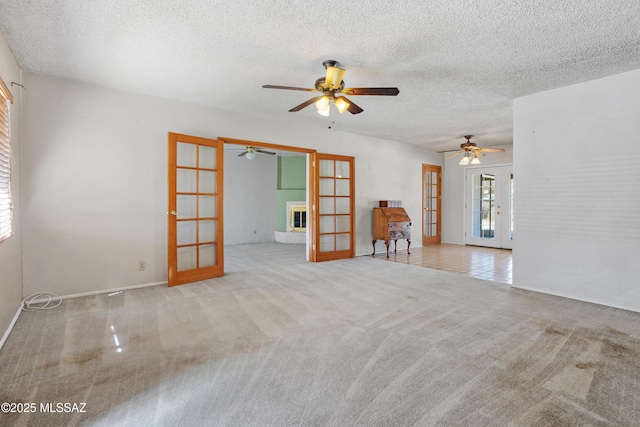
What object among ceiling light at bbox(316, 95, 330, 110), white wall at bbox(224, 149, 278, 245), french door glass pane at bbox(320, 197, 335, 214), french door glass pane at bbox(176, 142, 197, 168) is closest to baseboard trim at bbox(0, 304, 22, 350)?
french door glass pane at bbox(176, 142, 197, 168)

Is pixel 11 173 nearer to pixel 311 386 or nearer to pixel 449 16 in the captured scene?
pixel 311 386

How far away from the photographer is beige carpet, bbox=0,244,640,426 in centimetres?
165

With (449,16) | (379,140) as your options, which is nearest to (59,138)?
(449,16)

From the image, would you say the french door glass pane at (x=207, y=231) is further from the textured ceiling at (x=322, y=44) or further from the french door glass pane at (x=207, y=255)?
the textured ceiling at (x=322, y=44)

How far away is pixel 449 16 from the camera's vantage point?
7.69 ft

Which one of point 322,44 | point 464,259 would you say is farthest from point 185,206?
point 464,259

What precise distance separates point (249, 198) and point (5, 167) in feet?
18.9

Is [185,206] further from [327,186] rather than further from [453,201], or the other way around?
[453,201]

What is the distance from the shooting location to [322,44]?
2770mm

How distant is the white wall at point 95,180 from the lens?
11.3 feet

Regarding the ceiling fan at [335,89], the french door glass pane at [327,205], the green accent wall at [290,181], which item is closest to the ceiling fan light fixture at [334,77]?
the ceiling fan at [335,89]

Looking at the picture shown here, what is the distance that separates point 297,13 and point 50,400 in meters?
2.88

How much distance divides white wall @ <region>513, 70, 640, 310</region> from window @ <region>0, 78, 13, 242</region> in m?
5.43

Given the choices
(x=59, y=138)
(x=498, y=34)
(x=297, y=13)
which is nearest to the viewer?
(x=297, y=13)
